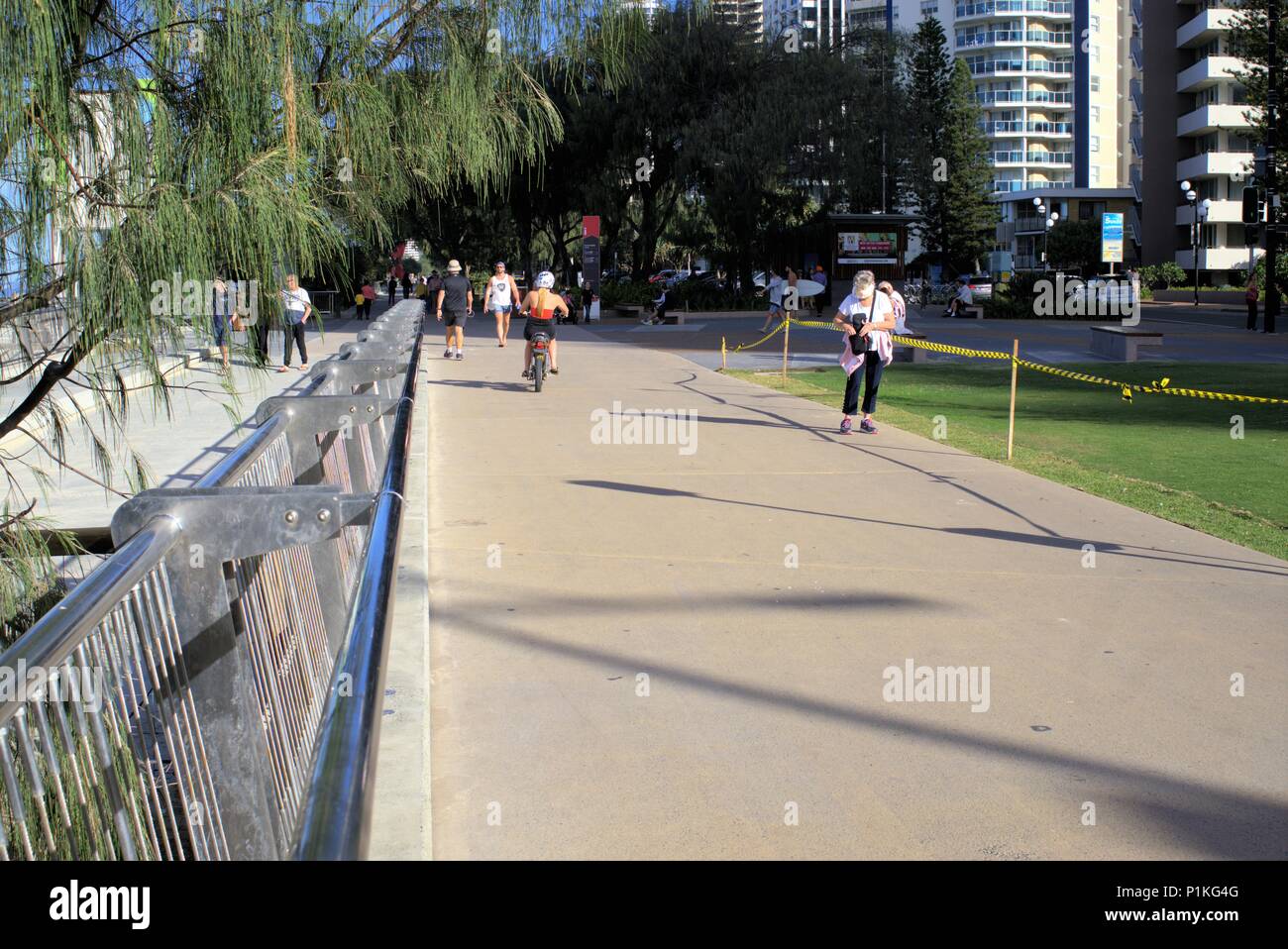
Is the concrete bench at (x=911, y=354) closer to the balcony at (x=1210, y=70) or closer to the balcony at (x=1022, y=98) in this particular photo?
the balcony at (x=1210, y=70)

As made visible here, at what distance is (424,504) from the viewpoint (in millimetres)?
9609

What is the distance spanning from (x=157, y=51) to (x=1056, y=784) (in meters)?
4.03

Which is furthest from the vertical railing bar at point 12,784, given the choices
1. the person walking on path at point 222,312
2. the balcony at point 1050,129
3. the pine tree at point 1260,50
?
the balcony at point 1050,129

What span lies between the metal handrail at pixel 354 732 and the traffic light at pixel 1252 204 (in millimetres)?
39903

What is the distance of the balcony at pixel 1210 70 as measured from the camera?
73.6 meters

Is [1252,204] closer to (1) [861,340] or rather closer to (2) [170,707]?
(1) [861,340]

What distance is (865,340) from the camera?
48.5 ft

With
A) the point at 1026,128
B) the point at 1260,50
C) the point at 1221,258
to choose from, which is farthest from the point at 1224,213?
the point at 1026,128

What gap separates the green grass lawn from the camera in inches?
433

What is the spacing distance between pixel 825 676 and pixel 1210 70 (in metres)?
78.2

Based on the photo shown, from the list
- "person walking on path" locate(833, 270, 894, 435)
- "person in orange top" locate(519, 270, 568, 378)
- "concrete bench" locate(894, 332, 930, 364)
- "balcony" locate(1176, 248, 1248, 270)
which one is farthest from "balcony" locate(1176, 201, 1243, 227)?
"person walking on path" locate(833, 270, 894, 435)

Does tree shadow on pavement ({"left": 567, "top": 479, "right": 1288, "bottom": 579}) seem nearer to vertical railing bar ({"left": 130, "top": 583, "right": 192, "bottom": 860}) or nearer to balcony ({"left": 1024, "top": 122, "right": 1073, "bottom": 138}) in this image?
vertical railing bar ({"left": 130, "top": 583, "right": 192, "bottom": 860})

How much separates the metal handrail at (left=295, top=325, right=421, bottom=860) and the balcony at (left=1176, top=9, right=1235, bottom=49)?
76907 mm

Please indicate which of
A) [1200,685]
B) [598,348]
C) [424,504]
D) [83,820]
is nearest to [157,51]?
[83,820]
